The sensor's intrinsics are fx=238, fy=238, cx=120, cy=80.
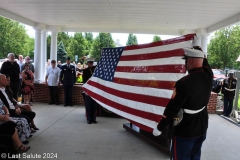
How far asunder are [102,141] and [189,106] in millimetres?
2615

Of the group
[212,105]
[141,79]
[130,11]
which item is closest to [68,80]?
[130,11]

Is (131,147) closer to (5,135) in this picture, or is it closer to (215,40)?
(5,135)

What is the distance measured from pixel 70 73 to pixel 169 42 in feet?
16.5

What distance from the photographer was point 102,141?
178 inches

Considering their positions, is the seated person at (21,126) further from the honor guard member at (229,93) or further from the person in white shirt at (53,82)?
the honor guard member at (229,93)

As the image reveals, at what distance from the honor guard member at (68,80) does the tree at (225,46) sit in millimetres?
21792

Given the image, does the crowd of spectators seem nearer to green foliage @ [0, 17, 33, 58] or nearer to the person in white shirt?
the person in white shirt

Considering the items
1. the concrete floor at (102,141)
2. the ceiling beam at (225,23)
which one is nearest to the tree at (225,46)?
the ceiling beam at (225,23)

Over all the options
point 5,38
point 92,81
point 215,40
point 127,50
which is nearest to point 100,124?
point 92,81

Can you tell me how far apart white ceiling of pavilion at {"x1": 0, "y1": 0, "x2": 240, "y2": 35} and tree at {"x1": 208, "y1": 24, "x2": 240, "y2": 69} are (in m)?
18.4

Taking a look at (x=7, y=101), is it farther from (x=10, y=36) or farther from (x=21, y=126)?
(x=10, y=36)

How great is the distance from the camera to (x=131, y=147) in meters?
4.24

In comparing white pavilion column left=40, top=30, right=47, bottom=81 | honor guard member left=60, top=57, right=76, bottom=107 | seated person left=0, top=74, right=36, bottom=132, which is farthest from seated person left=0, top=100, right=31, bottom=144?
white pavilion column left=40, top=30, right=47, bottom=81

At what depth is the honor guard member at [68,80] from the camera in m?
7.96
